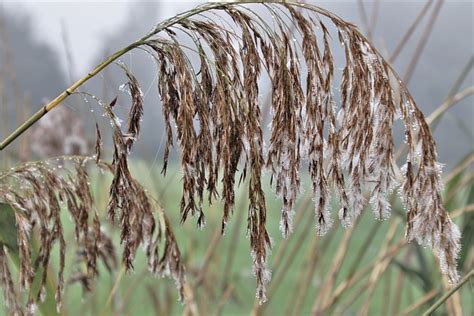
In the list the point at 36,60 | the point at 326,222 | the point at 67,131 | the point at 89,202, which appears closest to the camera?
the point at 326,222

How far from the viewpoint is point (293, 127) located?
71 centimetres

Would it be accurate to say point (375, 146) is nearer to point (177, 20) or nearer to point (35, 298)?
point (177, 20)

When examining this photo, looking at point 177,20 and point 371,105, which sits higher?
point 177,20

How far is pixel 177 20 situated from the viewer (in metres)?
0.73

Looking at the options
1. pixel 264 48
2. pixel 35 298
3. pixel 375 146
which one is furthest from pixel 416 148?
pixel 35 298

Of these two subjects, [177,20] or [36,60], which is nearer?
[177,20]

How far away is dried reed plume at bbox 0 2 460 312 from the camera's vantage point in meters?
0.71

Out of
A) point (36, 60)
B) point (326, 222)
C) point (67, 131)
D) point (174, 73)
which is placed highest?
point (36, 60)

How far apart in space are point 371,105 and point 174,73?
0.18m

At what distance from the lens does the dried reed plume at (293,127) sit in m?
0.71

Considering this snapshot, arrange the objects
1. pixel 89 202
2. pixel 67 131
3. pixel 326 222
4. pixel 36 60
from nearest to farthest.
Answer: pixel 326 222, pixel 89 202, pixel 67 131, pixel 36 60

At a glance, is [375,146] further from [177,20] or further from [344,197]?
[177,20]

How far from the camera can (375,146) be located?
2.37ft

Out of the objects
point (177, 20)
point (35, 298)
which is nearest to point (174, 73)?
point (177, 20)
